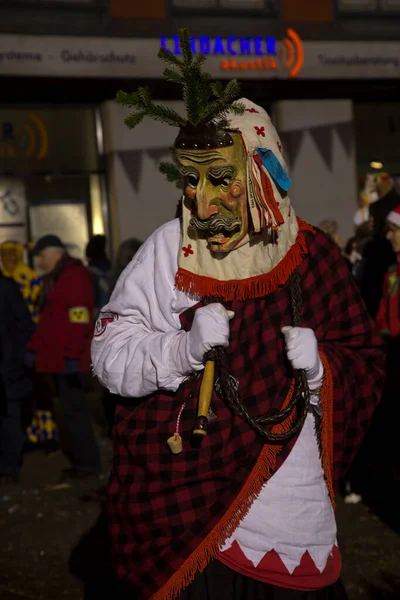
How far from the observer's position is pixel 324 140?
15273 mm

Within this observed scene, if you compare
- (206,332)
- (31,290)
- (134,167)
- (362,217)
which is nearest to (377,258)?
(362,217)

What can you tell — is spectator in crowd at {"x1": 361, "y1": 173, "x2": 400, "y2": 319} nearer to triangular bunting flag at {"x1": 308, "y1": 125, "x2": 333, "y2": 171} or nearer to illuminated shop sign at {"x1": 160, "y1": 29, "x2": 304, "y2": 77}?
illuminated shop sign at {"x1": 160, "y1": 29, "x2": 304, "y2": 77}

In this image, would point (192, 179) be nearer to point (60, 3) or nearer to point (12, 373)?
point (12, 373)

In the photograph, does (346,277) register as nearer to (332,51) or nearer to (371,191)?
→ (371,191)

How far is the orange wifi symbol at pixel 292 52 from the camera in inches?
581

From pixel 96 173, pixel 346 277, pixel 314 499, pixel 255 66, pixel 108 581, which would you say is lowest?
pixel 108 581

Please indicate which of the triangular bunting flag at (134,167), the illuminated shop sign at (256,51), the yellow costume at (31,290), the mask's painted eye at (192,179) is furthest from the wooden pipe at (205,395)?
the illuminated shop sign at (256,51)

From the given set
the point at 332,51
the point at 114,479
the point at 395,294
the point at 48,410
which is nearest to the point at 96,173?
the point at 332,51

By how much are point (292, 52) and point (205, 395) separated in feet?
42.2

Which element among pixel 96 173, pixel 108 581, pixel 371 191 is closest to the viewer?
pixel 108 581

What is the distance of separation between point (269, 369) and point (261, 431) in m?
0.19

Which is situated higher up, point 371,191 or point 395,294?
point 371,191

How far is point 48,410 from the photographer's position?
8.00m

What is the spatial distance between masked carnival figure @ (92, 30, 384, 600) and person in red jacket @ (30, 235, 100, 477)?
388cm
